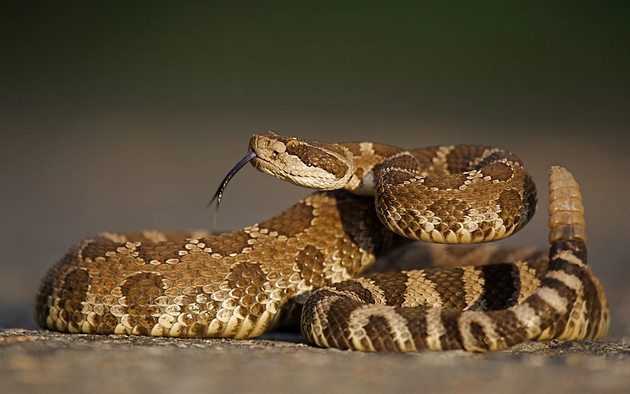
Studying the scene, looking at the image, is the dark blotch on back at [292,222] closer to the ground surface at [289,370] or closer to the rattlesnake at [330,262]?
the rattlesnake at [330,262]

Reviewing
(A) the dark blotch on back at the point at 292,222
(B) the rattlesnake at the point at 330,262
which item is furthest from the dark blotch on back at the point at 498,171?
(A) the dark blotch on back at the point at 292,222

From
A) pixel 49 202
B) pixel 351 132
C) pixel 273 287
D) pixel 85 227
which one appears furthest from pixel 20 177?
pixel 273 287

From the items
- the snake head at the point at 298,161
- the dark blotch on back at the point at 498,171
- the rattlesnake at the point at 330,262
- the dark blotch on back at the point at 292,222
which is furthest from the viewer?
the dark blotch on back at the point at 292,222

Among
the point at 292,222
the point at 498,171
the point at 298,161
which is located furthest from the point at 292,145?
the point at 498,171

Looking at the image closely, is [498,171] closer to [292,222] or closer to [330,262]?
[330,262]

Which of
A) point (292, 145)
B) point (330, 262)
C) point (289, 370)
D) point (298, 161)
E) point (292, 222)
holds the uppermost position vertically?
point (292, 145)

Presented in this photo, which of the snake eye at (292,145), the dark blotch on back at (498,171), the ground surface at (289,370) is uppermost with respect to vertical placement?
the snake eye at (292,145)

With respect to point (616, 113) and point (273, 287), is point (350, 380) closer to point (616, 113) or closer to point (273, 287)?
point (273, 287)
